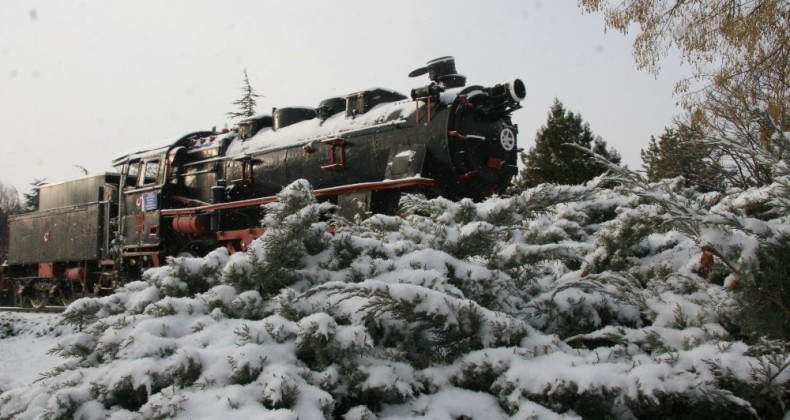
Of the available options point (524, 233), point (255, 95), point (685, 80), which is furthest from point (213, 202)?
point (255, 95)

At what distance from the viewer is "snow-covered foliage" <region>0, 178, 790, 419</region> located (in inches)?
90.5

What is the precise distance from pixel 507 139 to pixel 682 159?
6.79 m

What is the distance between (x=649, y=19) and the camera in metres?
9.52

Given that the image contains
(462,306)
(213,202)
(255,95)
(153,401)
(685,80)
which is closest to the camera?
(153,401)

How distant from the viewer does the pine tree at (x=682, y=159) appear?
2.96m

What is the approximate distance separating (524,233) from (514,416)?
7.72 ft

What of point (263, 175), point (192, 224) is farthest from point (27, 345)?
point (263, 175)

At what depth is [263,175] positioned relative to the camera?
11.1 m

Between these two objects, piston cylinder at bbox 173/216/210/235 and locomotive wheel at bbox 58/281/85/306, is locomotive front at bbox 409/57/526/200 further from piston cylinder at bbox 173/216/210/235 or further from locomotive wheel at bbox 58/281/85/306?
A: locomotive wheel at bbox 58/281/85/306

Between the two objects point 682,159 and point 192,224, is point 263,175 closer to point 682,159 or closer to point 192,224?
point 192,224

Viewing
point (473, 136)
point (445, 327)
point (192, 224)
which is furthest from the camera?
point (192, 224)

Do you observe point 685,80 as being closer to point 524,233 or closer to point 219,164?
point 524,233

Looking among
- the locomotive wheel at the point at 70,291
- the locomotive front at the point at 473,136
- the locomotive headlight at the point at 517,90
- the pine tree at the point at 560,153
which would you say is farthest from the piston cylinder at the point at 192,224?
the pine tree at the point at 560,153

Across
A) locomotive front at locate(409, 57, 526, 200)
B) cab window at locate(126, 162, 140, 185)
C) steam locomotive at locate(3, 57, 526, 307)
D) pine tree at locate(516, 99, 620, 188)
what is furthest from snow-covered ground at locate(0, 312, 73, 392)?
pine tree at locate(516, 99, 620, 188)
